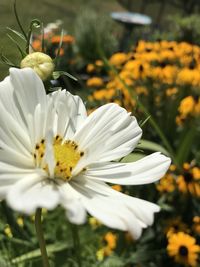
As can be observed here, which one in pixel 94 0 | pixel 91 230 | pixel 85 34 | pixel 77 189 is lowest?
pixel 94 0

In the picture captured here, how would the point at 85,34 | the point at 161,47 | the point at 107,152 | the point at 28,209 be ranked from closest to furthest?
1. the point at 28,209
2. the point at 107,152
3. the point at 161,47
4. the point at 85,34

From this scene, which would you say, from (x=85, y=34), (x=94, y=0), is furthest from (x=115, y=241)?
(x=94, y=0)

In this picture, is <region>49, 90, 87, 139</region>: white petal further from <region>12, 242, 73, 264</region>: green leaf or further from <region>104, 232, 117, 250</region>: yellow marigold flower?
<region>104, 232, 117, 250</region>: yellow marigold flower

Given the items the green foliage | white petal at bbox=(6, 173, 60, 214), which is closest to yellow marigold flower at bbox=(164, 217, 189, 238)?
white petal at bbox=(6, 173, 60, 214)

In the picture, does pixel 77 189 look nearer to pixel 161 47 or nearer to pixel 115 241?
pixel 115 241

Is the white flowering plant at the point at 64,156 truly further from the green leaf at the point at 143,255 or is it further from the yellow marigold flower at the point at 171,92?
the yellow marigold flower at the point at 171,92
